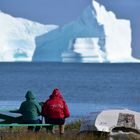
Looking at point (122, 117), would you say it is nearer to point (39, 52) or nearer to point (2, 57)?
point (39, 52)

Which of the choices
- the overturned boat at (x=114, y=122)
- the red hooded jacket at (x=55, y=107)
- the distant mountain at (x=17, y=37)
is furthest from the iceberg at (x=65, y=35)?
the overturned boat at (x=114, y=122)

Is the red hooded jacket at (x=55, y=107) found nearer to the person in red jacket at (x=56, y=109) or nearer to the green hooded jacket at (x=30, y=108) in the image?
the person in red jacket at (x=56, y=109)

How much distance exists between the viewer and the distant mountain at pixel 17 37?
Answer: 87.2 metres

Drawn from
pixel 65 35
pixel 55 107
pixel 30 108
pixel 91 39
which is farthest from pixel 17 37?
pixel 55 107

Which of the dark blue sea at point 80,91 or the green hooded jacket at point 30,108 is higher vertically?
the dark blue sea at point 80,91

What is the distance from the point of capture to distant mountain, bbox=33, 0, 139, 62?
248ft

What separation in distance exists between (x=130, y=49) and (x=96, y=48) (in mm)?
6891

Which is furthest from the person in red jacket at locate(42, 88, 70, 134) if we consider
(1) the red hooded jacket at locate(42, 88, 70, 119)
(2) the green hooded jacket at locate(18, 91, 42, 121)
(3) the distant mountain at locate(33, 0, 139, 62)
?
(3) the distant mountain at locate(33, 0, 139, 62)

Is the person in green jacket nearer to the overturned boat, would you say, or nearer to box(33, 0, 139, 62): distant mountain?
the overturned boat

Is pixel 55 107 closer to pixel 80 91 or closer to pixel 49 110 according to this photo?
pixel 49 110

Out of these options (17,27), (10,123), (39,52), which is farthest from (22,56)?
(10,123)

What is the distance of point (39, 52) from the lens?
3191 inches

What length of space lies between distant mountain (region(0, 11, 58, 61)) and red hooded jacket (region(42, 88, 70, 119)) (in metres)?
76.2

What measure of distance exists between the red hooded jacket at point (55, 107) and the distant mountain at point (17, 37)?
76.2 metres
